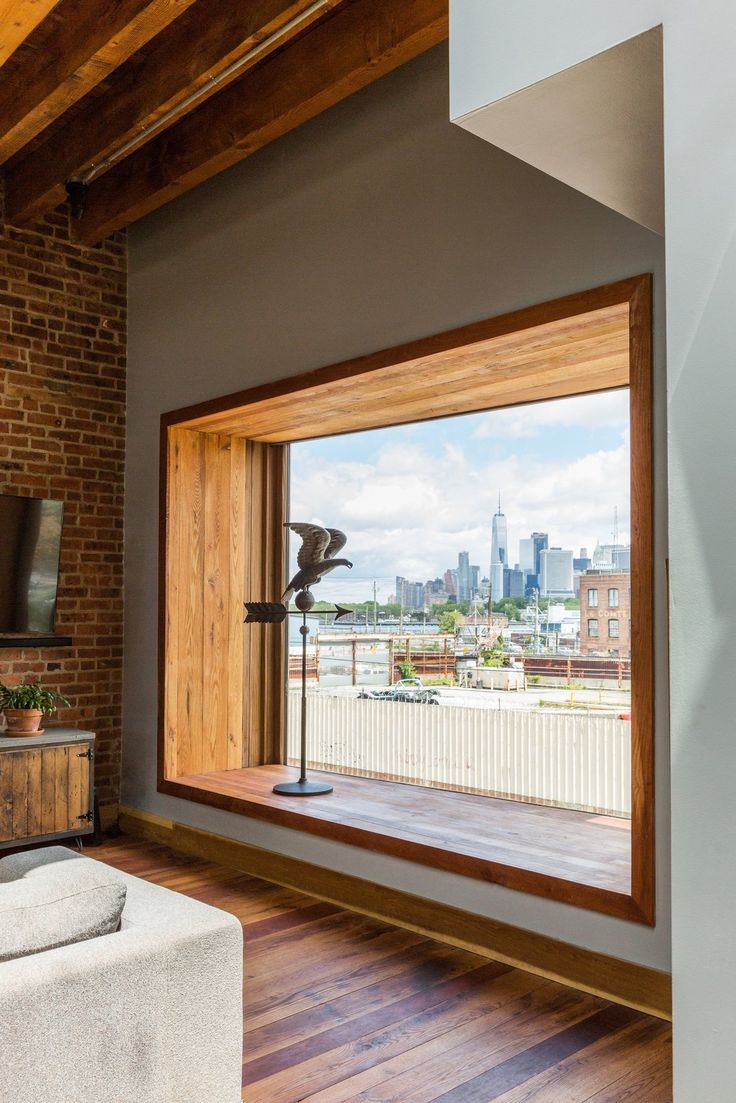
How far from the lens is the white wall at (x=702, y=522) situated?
1173 millimetres

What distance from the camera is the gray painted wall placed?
2971 millimetres

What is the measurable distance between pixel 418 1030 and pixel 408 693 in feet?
6.92

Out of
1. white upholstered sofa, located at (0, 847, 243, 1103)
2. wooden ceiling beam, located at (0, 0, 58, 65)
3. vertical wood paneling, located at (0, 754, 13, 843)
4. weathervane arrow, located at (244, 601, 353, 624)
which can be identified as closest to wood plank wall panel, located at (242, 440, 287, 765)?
weathervane arrow, located at (244, 601, 353, 624)

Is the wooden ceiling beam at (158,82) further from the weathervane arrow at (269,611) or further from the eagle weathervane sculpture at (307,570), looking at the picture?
the weathervane arrow at (269,611)

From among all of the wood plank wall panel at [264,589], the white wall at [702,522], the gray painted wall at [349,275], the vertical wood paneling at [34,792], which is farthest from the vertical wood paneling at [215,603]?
the white wall at [702,522]

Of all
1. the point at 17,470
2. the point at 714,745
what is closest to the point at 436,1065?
the point at 714,745

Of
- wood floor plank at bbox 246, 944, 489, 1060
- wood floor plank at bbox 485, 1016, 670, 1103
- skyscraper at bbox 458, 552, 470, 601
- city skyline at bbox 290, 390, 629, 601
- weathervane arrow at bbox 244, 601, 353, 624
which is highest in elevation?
city skyline at bbox 290, 390, 629, 601

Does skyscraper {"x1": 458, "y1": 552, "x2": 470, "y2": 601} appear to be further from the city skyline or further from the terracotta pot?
the terracotta pot

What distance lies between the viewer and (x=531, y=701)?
404 cm

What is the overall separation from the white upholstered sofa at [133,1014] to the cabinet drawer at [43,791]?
255cm

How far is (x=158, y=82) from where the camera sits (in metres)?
3.77

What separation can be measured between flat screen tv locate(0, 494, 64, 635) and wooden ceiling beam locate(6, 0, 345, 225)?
1.56 metres

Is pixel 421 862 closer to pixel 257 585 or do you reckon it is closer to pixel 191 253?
pixel 257 585

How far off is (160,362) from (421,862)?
305 centimetres
